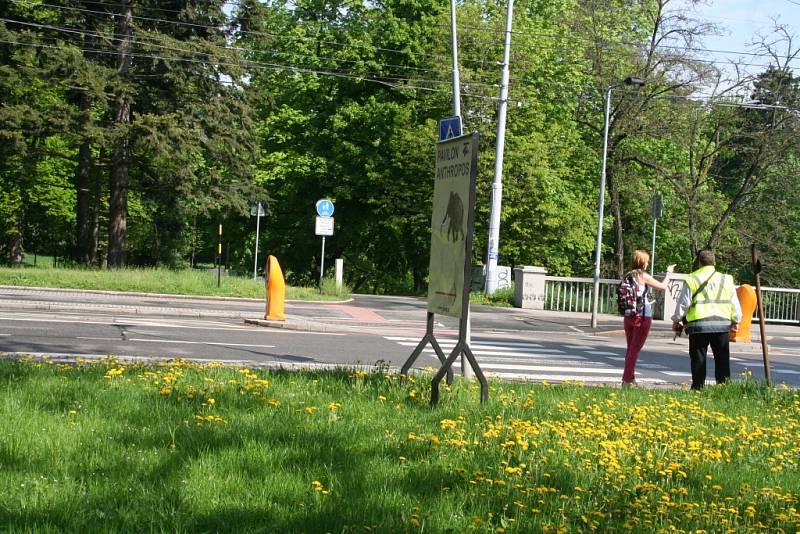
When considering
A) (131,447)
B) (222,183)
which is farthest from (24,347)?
(222,183)

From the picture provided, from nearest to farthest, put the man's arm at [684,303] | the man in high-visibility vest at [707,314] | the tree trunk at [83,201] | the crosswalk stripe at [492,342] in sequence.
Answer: the man in high-visibility vest at [707,314], the man's arm at [684,303], the crosswalk stripe at [492,342], the tree trunk at [83,201]

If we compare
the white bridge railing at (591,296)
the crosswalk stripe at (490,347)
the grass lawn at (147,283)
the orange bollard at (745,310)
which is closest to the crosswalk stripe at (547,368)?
the crosswalk stripe at (490,347)

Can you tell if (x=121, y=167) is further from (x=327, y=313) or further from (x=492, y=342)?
(x=492, y=342)

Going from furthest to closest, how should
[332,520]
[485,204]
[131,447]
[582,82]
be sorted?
[582,82] < [485,204] < [131,447] < [332,520]

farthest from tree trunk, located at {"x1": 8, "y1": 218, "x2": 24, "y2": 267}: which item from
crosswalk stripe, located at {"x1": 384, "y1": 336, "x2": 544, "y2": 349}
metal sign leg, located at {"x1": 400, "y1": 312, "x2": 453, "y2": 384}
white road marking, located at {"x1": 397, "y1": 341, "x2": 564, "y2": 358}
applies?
metal sign leg, located at {"x1": 400, "y1": 312, "x2": 453, "y2": 384}

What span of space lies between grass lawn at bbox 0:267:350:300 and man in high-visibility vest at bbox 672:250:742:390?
55.7 feet

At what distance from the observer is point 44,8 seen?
122ft

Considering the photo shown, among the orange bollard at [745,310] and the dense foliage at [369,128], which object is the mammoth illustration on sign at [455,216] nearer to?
the orange bollard at [745,310]

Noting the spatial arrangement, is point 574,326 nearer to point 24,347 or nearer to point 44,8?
point 24,347

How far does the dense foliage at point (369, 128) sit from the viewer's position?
34.7 metres

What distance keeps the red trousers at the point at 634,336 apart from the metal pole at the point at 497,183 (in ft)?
58.7

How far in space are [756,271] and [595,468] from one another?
20.3 feet

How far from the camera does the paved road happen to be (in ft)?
44.6

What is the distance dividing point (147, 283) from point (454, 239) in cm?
2032
